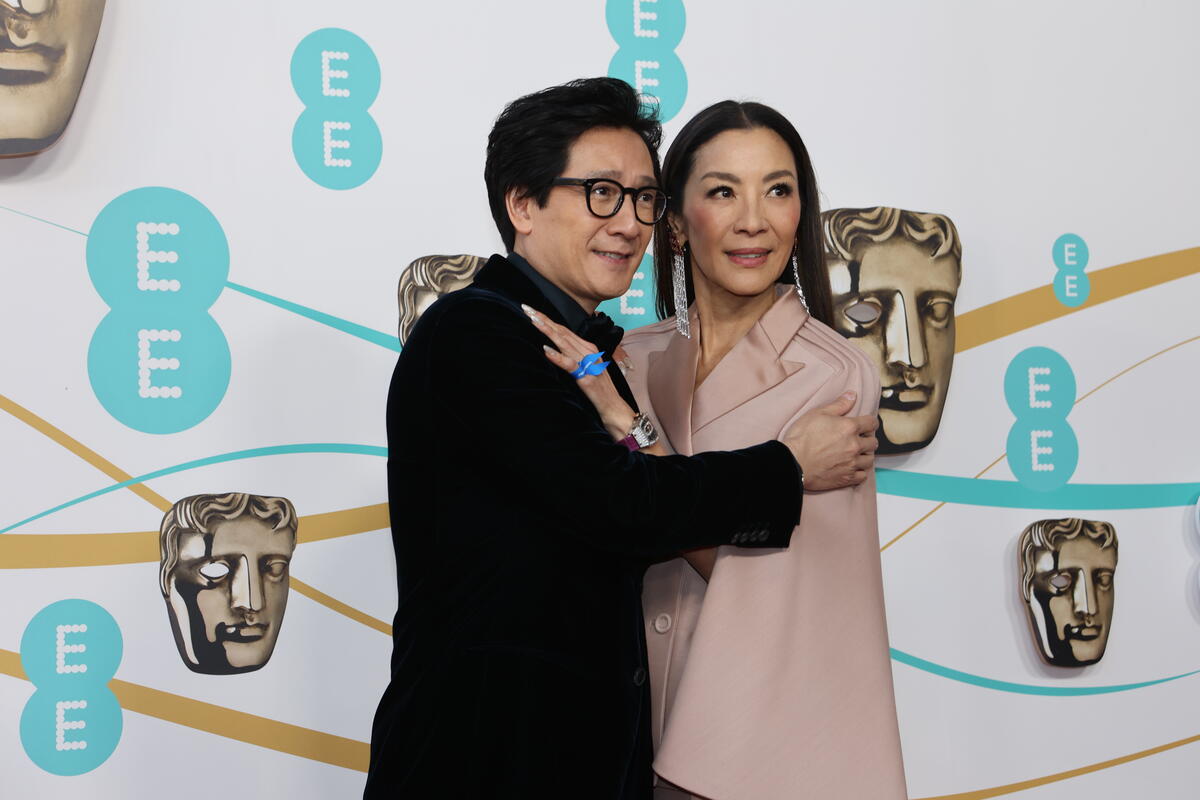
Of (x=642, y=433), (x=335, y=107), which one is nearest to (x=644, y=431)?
(x=642, y=433)

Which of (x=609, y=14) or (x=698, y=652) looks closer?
(x=698, y=652)

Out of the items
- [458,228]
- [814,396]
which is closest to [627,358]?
[814,396]

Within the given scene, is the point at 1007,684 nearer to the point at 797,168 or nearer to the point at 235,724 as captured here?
the point at 797,168

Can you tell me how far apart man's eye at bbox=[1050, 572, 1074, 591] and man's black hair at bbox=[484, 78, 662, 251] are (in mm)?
1649

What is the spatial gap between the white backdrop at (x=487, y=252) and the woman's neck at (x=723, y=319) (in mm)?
737

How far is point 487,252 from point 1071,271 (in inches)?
55.9

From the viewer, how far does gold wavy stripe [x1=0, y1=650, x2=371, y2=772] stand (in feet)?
6.89

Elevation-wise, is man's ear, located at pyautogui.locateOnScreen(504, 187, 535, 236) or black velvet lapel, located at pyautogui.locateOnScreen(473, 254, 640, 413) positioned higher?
man's ear, located at pyautogui.locateOnScreen(504, 187, 535, 236)

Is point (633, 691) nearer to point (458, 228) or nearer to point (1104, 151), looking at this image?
point (458, 228)

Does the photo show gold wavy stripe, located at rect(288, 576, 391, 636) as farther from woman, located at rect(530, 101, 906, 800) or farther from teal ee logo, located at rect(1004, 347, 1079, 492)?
teal ee logo, located at rect(1004, 347, 1079, 492)

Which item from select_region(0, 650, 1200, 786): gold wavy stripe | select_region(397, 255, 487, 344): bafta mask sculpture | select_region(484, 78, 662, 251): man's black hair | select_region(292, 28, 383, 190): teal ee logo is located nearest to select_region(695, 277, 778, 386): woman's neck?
select_region(484, 78, 662, 251): man's black hair

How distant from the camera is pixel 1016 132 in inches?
101

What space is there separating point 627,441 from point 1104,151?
185cm

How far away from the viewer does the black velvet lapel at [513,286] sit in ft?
4.59
